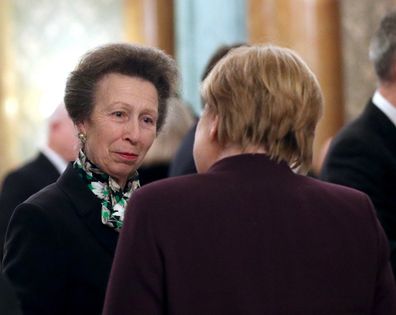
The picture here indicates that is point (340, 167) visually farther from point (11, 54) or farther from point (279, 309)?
point (11, 54)

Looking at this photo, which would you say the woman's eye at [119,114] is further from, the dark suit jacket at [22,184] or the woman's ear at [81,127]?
the dark suit jacket at [22,184]

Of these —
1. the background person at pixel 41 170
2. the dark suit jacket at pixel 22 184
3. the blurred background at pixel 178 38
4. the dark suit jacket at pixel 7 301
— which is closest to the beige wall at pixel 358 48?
the blurred background at pixel 178 38

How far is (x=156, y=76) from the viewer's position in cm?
338

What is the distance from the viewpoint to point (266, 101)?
2.62 metres

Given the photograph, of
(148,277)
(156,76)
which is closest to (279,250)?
(148,277)

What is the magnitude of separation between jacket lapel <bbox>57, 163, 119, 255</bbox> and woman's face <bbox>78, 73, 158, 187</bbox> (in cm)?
9

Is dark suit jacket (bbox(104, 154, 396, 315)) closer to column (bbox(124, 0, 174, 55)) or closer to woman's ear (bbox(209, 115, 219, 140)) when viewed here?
woman's ear (bbox(209, 115, 219, 140))

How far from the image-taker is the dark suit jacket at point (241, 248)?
8.33 feet

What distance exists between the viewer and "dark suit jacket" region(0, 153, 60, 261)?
489cm

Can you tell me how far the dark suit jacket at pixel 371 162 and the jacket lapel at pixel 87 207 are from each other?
4.06 feet

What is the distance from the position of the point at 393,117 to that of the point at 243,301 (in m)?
1.87

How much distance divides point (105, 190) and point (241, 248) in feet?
2.57

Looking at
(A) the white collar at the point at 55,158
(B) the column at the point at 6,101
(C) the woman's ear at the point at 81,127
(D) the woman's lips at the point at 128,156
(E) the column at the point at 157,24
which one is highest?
(C) the woman's ear at the point at 81,127

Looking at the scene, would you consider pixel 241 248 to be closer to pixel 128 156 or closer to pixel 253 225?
pixel 253 225
